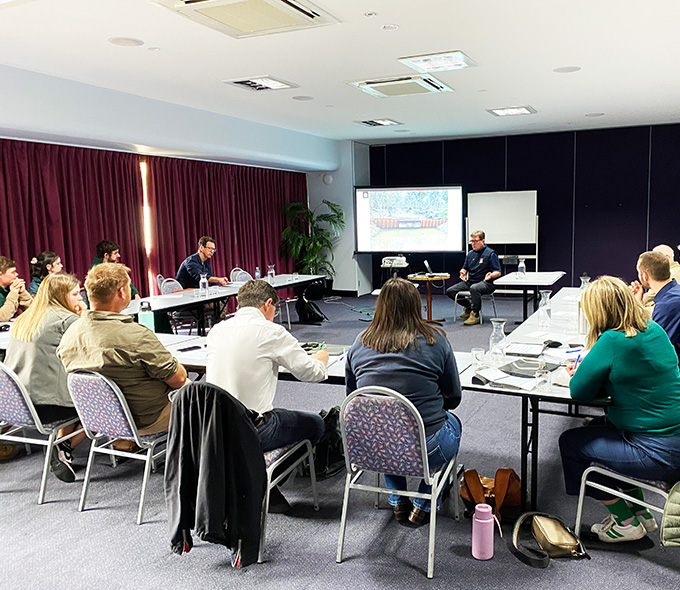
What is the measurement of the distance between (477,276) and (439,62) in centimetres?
368

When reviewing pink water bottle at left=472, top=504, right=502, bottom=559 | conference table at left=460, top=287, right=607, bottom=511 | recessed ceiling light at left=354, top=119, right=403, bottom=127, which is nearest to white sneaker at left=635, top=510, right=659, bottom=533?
conference table at left=460, top=287, right=607, bottom=511

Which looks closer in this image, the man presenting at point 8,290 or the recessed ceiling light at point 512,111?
the man presenting at point 8,290

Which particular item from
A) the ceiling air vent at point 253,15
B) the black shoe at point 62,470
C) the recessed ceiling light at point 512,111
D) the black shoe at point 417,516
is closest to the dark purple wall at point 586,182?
the recessed ceiling light at point 512,111

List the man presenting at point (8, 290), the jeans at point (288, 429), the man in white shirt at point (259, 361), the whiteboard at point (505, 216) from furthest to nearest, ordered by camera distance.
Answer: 1. the whiteboard at point (505, 216)
2. the man presenting at point (8, 290)
3. the jeans at point (288, 429)
4. the man in white shirt at point (259, 361)

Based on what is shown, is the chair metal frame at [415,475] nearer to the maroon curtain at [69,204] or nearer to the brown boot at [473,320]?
the maroon curtain at [69,204]

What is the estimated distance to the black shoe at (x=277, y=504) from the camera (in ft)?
9.91

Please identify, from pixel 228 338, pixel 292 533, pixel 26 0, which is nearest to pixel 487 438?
pixel 292 533

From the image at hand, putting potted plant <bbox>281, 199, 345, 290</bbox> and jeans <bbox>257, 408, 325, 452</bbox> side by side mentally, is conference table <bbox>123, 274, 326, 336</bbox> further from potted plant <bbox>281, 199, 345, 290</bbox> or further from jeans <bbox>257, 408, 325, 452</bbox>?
potted plant <bbox>281, 199, 345, 290</bbox>

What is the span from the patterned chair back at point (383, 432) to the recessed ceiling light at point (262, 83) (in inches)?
160

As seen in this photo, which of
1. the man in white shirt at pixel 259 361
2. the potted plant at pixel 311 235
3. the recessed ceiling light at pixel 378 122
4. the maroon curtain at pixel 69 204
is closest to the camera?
the man in white shirt at pixel 259 361

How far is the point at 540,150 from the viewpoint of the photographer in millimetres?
10352

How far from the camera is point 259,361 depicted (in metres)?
2.70

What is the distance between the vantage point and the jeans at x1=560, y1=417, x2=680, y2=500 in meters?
2.41

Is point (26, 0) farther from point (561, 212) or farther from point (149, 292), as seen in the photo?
point (561, 212)
